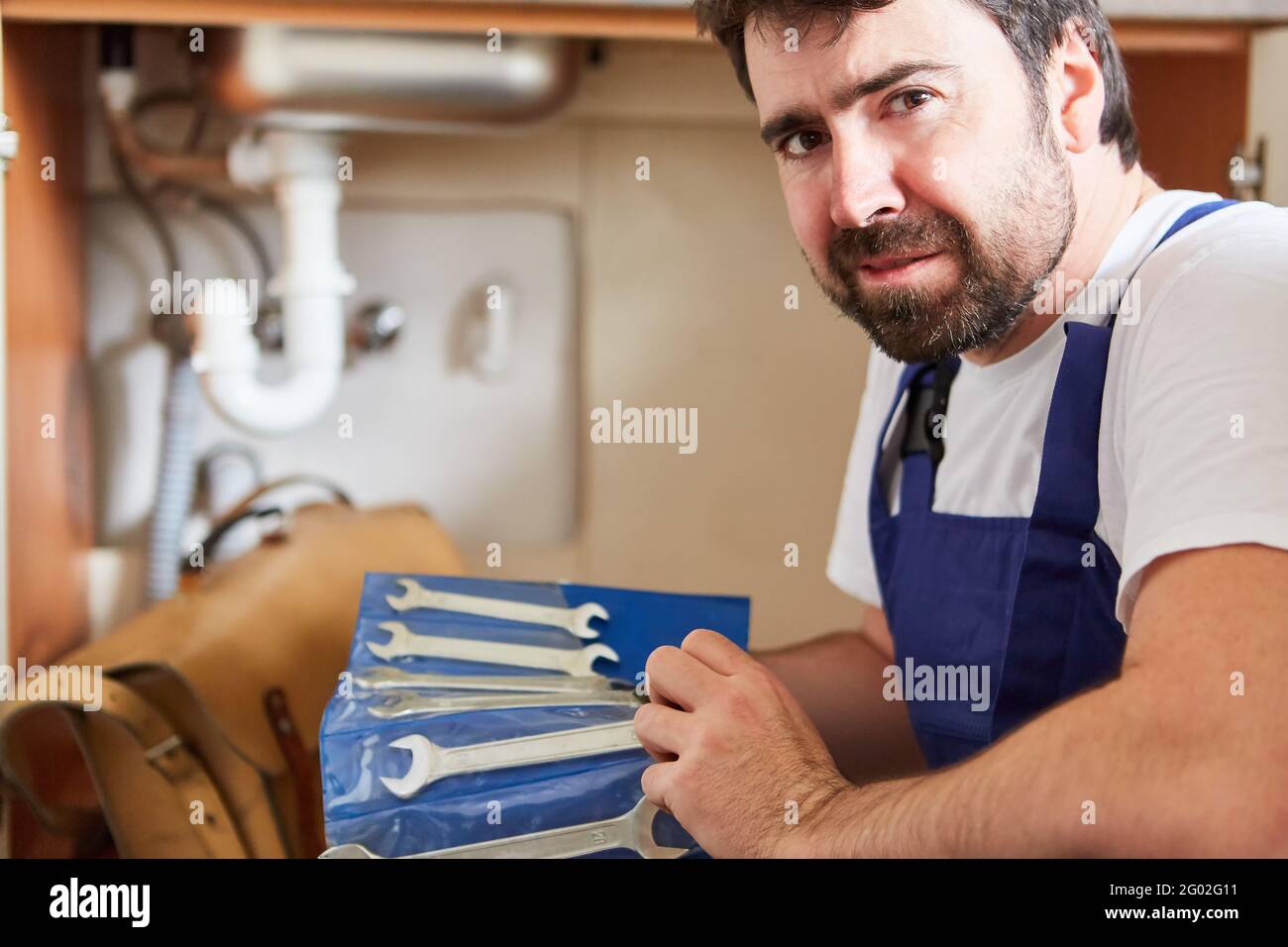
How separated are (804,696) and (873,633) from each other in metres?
0.11

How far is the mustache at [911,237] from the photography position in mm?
756

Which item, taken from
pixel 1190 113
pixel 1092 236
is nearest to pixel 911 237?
pixel 1092 236

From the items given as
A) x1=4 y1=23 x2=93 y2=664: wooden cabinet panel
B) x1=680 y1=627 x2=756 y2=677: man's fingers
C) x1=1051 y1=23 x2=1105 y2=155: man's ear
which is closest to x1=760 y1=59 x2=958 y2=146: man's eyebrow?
x1=1051 y1=23 x2=1105 y2=155: man's ear

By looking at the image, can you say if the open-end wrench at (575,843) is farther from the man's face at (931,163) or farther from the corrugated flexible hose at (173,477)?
the corrugated flexible hose at (173,477)

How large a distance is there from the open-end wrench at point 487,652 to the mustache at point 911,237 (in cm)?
34

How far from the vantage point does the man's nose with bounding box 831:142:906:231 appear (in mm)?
751

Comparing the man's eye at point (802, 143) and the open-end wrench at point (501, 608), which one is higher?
the man's eye at point (802, 143)

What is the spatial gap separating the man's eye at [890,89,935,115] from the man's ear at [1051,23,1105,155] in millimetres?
107

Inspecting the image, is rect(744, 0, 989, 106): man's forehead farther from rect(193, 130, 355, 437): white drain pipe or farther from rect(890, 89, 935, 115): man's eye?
rect(193, 130, 355, 437): white drain pipe

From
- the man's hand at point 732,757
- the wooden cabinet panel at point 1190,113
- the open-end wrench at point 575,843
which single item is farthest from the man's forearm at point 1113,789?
the wooden cabinet panel at point 1190,113

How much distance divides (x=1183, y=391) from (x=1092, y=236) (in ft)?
0.82

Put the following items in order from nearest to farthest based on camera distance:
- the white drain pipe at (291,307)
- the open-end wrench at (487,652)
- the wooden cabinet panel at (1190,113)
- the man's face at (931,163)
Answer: the man's face at (931,163), the open-end wrench at (487,652), the wooden cabinet panel at (1190,113), the white drain pipe at (291,307)

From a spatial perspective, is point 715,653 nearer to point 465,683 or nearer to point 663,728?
point 663,728
